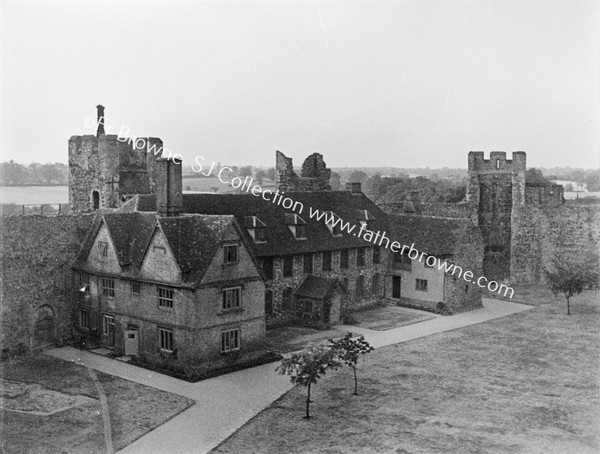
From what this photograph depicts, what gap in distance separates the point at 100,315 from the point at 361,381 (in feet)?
48.8

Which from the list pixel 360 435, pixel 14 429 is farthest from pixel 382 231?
pixel 14 429

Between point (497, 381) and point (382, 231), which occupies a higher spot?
point (382, 231)

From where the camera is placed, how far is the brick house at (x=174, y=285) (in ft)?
106

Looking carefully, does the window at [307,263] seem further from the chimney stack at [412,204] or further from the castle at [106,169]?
the chimney stack at [412,204]

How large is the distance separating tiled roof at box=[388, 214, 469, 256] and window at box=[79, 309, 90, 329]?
76.0ft

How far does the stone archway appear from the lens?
36.5m

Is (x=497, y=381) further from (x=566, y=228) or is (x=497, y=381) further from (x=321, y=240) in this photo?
(x=566, y=228)

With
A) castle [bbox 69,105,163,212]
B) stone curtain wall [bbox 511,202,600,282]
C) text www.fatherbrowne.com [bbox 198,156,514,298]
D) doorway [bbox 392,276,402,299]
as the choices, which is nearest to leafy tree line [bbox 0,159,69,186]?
castle [bbox 69,105,163,212]

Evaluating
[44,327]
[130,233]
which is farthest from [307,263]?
[44,327]

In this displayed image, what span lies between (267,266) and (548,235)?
3005cm

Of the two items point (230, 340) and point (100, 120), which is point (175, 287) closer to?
point (230, 340)

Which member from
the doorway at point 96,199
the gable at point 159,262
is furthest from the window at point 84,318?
the doorway at point 96,199

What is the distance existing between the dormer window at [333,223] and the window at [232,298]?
1420cm

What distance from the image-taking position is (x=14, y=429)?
81.1ft
